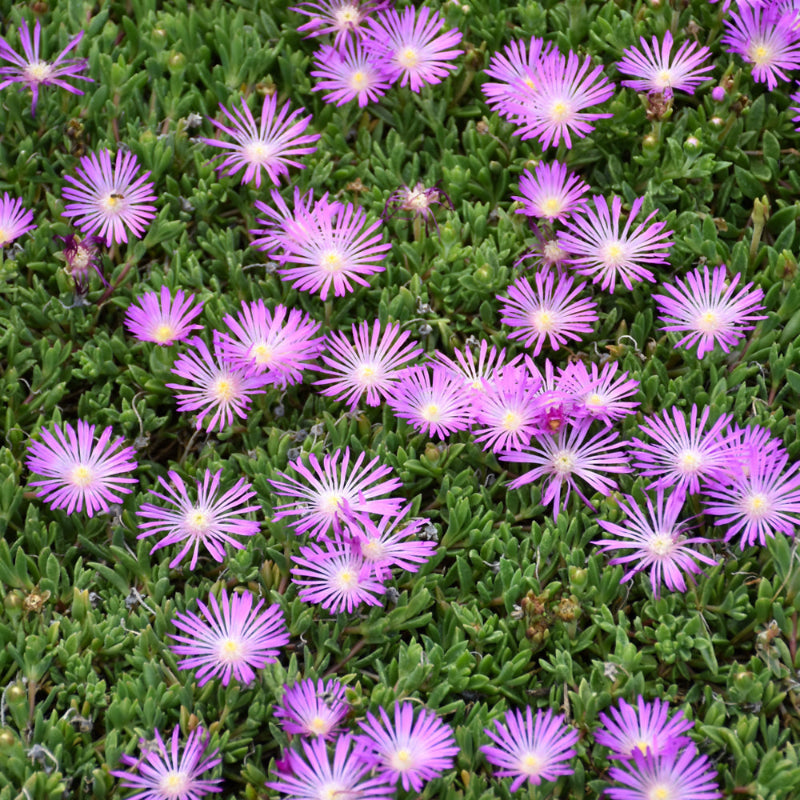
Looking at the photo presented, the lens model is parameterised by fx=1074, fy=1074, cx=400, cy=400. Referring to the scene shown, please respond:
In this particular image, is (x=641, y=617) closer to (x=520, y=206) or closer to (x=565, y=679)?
(x=565, y=679)

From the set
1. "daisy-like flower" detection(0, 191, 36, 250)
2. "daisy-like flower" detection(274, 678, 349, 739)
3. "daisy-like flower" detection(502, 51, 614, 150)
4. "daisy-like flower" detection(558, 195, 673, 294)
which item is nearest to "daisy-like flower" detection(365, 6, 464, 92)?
"daisy-like flower" detection(502, 51, 614, 150)

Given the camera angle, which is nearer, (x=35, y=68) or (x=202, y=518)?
(x=202, y=518)

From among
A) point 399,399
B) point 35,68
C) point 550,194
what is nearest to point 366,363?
point 399,399

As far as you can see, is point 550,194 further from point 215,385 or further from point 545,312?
point 215,385

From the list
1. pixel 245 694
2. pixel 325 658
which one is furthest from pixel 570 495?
pixel 245 694

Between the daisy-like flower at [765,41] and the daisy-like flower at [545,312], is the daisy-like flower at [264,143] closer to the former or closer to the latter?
the daisy-like flower at [545,312]

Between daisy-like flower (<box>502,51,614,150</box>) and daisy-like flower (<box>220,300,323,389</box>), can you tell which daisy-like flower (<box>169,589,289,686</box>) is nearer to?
daisy-like flower (<box>220,300,323,389</box>)
